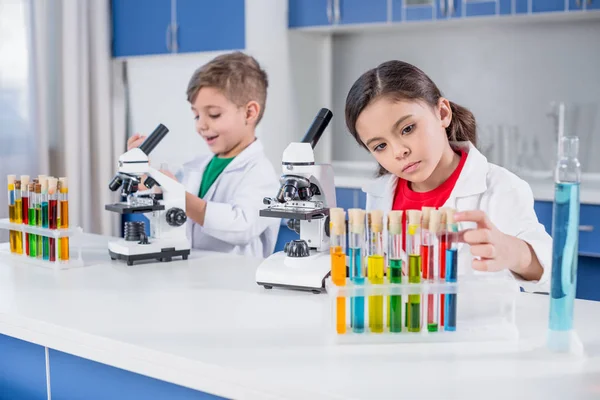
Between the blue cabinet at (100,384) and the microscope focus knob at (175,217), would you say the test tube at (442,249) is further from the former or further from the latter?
the microscope focus knob at (175,217)

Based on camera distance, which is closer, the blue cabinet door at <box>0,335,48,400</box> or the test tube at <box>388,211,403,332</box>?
the test tube at <box>388,211,403,332</box>

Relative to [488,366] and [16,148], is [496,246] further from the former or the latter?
[16,148]

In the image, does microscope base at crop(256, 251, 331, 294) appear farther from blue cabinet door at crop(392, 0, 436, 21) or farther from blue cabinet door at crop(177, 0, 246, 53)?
blue cabinet door at crop(177, 0, 246, 53)

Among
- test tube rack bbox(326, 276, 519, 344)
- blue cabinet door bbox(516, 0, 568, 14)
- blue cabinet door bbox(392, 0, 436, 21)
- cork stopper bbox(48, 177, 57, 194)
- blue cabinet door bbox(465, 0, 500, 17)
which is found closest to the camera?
test tube rack bbox(326, 276, 519, 344)

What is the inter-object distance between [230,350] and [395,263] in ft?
1.01

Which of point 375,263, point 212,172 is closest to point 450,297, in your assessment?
point 375,263

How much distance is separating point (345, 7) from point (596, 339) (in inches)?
112

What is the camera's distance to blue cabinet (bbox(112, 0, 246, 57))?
405 cm

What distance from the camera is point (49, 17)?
14.0 ft

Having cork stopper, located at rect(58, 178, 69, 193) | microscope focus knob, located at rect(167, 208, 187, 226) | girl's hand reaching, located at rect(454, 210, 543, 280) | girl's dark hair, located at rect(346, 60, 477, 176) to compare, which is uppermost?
girl's dark hair, located at rect(346, 60, 477, 176)

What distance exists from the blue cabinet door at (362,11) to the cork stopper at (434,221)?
265cm

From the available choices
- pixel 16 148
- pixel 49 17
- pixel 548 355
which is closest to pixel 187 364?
pixel 548 355

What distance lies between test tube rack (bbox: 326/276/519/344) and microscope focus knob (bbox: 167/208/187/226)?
2.77 ft

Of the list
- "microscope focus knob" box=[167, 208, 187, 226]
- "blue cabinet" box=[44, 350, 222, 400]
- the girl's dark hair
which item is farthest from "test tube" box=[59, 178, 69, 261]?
the girl's dark hair
